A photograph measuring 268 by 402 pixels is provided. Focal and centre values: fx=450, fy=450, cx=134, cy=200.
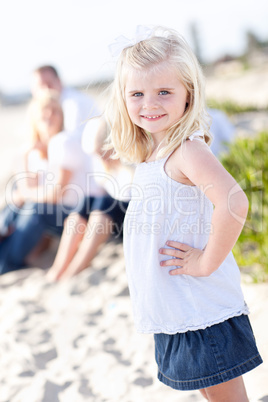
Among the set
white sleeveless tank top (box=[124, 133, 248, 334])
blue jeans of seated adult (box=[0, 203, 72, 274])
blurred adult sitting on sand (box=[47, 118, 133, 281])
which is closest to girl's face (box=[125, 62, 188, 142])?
white sleeveless tank top (box=[124, 133, 248, 334])

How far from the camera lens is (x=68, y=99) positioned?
421cm

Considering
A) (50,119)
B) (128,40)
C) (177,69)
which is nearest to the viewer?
(177,69)

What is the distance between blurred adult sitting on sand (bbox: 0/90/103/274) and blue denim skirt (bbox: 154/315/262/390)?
2.30 meters

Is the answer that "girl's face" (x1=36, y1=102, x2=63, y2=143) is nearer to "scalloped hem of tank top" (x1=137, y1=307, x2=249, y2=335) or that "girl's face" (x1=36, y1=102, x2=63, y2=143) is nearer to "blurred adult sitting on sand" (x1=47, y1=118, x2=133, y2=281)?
"blurred adult sitting on sand" (x1=47, y1=118, x2=133, y2=281)

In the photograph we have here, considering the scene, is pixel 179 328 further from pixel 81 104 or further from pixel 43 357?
pixel 81 104

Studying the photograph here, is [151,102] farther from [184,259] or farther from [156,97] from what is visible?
[184,259]

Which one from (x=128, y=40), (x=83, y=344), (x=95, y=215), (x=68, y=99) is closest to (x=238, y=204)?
(x=128, y=40)

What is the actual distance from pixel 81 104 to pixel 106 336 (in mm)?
2258

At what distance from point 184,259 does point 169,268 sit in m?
0.07

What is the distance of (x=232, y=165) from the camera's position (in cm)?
326

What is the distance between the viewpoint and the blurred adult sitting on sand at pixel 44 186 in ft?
12.3

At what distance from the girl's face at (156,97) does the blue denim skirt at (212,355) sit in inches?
26.1

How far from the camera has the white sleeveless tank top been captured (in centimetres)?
139

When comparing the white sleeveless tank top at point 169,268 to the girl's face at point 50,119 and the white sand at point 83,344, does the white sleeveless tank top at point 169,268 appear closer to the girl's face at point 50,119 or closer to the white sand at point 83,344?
the white sand at point 83,344
